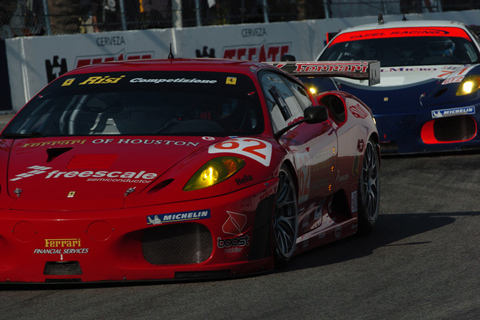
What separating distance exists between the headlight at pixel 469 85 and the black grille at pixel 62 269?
707 centimetres

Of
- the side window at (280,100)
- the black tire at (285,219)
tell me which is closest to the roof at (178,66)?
the side window at (280,100)

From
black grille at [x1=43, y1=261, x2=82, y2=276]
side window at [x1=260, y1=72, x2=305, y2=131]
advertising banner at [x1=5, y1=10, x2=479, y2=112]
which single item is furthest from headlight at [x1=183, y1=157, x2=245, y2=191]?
advertising banner at [x1=5, y1=10, x2=479, y2=112]

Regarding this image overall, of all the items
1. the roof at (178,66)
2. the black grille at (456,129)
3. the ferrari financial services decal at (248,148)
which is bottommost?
the black grille at (456,129)

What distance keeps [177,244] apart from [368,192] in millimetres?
2673

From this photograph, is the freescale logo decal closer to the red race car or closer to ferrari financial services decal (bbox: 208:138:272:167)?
the red race car

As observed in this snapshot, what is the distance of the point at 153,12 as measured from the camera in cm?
1947

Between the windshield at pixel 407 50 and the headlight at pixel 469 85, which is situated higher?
the windshield at pixel 407 50

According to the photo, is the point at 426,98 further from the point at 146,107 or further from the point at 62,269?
the point at 62,269

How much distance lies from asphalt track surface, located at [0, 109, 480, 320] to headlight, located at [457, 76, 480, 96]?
14.9 feet

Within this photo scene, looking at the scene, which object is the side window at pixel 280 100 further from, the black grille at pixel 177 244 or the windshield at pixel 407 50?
the windshield at pixel 407 50

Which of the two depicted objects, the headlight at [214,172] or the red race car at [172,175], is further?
the headlight at [214,172]

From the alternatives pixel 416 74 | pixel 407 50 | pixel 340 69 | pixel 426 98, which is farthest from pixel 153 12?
pixel 340 69

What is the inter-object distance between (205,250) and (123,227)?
44 cm

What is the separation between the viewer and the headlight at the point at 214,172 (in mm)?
4969
